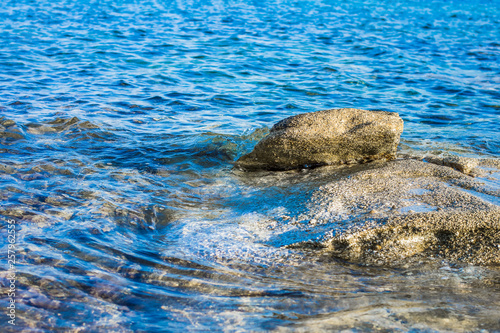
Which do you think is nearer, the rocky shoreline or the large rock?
the rocky shoreline

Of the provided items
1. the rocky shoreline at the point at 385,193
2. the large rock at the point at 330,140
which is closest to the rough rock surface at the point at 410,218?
the rocky shoreline at the point at 385,193

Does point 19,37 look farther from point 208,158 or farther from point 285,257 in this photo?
point 285,257

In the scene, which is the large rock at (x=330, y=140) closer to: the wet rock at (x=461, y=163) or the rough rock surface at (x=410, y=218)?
the wet rock at (x=461, y=163)

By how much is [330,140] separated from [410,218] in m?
1.76

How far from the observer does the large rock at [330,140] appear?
5.30 m

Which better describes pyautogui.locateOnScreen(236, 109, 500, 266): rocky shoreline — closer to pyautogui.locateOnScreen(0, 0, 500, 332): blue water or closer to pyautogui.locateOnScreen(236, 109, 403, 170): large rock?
pyautogui.locateOnScreen(236, 109, 403, 170): large rock

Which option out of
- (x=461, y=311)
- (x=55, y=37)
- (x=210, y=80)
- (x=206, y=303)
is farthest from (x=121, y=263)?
(x=55, y=37)

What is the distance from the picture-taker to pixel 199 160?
5891 millimetres

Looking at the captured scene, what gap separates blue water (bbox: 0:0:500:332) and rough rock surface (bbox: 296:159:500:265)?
189 millimetres

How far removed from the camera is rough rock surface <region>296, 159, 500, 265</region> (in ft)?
11.6

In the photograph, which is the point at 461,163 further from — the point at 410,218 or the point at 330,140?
the point at 410,218

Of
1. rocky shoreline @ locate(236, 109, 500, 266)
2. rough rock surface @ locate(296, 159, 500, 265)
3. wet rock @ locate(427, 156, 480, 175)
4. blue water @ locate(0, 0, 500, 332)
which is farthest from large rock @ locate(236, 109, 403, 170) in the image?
rough rock surface @ locate(296, 159, 500, 265)

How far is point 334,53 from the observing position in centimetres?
1176

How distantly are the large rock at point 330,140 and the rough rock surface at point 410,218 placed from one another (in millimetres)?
869
